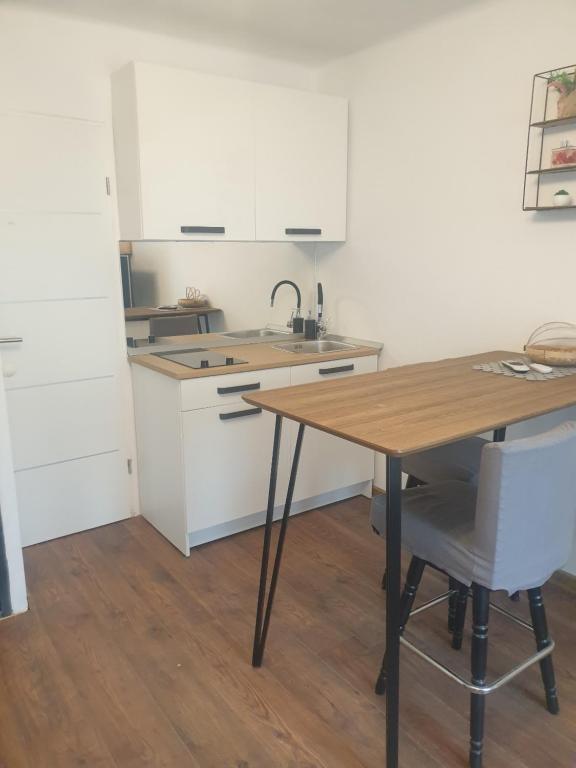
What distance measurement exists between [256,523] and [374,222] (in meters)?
1.75

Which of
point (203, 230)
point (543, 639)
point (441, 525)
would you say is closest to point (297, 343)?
point (203, 230)

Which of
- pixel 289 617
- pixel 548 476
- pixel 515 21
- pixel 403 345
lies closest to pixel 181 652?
pixel 289 617

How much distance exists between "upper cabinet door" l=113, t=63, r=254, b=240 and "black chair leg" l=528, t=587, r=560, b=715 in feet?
6.85

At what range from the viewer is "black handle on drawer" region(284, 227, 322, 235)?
3.16m

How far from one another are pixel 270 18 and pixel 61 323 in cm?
171

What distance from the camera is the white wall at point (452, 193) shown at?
2447mm

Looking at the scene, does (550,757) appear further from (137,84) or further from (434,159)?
(137,84)

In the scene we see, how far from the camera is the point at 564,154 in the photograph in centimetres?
227

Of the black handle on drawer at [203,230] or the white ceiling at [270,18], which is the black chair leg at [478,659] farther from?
the white ceiling at [270,18]

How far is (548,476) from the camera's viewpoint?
1.47 meters

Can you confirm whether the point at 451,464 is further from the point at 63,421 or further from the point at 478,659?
the point at 63,421

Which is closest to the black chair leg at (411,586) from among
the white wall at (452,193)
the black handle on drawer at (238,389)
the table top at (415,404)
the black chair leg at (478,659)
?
the black chair leg at (478,659)

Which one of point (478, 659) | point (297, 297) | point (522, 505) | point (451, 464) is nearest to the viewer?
point (522, 505)

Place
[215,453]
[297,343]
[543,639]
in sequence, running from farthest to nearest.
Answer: [297,343]
[215,453]
[543,639]
